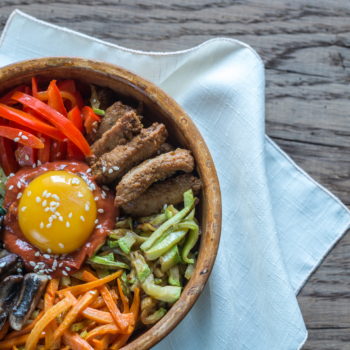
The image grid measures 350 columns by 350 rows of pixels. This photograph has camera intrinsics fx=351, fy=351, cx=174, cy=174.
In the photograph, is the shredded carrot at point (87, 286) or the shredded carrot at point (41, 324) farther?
the shredded carrot at point (87, 286)

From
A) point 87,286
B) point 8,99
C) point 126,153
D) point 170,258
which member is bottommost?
point 87,286

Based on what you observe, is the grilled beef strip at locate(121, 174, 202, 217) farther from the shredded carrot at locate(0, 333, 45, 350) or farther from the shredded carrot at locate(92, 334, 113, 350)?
the shredded carrot at locate(0, 333, 45, 350)

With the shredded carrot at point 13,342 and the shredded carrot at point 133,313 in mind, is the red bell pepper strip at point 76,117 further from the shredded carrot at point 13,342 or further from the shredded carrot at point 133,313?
the shredded carrot at point 13,342

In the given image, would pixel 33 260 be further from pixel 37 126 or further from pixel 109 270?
pixel 37 126

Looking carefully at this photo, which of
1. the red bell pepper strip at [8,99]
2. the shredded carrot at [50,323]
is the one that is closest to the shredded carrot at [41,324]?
Answer: the shredded carrot at [50,323]

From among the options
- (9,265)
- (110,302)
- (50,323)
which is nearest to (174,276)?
(110,302)

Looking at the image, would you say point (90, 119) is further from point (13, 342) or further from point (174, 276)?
point (13, 342)
